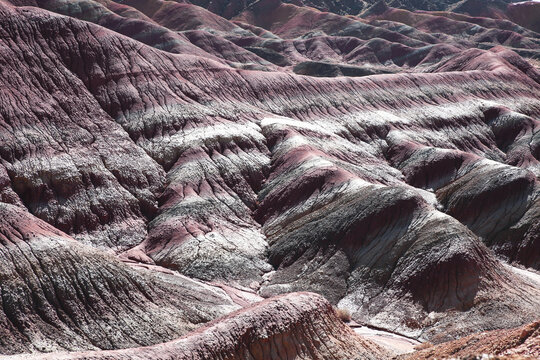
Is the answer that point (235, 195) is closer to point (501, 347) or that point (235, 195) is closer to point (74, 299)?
point (74, 299)

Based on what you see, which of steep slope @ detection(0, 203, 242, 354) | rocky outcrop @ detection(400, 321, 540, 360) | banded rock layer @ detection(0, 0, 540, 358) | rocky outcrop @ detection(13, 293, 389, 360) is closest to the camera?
rocky outcrop @ detection(400, 321, 540, 360)

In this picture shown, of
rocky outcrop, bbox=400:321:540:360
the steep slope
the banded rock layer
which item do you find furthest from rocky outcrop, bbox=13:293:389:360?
the steep slope

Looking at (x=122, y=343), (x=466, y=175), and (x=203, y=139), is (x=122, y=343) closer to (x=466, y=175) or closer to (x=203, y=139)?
(x=203, y=139)

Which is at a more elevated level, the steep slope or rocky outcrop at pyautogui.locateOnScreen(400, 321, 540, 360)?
the steep slope

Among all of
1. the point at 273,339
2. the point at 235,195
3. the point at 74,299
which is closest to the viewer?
the point at 273,339

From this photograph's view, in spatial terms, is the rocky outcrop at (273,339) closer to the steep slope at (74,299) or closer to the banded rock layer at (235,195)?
the banded rock layer at (235,195)

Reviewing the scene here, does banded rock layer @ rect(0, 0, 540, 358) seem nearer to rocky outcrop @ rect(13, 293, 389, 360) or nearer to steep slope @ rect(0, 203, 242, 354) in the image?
steep slope @ rect(0, 203, 242, 354)

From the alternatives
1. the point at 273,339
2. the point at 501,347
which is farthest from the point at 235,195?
the point at 501,347

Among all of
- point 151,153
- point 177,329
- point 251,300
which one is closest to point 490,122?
point 151,153
